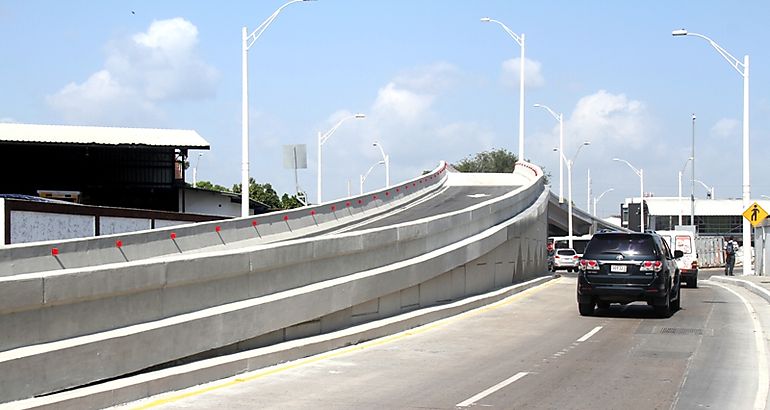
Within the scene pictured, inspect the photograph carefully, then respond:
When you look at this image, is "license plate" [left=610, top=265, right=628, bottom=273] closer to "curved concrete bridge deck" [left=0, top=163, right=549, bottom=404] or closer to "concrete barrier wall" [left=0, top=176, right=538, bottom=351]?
"curved concrete bridge deck" [left=0, top=163, right=549, bottom=404]

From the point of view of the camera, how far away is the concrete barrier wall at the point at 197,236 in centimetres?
1917

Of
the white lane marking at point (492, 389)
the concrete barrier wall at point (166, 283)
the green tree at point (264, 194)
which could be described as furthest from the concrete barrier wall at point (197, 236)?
the green tree at point (264, 194)

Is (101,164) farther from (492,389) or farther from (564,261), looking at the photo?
(492,389)

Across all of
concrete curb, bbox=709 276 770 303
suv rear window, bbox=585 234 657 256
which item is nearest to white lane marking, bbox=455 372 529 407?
suv rear window, bbox=585 234 657 256

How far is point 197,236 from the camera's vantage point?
28.7m

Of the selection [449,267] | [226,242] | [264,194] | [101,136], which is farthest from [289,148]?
[264,194]

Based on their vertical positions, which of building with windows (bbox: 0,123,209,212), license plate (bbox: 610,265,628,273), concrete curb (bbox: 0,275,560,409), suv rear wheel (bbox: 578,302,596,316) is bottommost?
suv rear wheel (bbox: 578,302,596,316)

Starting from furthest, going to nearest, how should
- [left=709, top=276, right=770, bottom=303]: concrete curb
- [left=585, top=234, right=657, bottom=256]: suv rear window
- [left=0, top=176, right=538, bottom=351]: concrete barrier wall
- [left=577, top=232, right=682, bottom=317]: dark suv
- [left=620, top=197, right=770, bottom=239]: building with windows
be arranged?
[left=620, top=197, right=770, bottom=239]: building with windows, [left=709, top=276, right=770, bottom=303]: concrete curb, [left=585, top=234, right=657, bottom=256]: suv rear window, [left=577, top=232, right=682, bottom=317]: dark suv, [left=0, top=176, right=538, bottom=351]: concrete barrier wall

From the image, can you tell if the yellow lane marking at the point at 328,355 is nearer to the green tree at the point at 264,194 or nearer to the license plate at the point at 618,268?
the license plate at the point at 618,268

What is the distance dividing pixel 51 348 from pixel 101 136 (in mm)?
43129

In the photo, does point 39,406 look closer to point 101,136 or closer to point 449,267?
point 449,267

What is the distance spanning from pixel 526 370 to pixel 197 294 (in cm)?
468

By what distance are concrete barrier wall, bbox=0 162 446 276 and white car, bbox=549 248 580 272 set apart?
8113 millimetres

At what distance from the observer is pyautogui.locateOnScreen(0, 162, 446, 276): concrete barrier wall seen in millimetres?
19172
